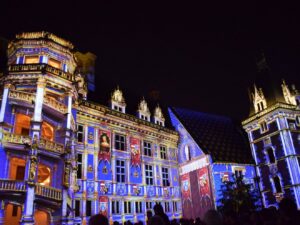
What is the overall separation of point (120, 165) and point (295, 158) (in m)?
17.1

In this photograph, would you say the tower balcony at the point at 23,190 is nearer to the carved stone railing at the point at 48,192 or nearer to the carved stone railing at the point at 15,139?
the carved stone railing at the point at 48,192

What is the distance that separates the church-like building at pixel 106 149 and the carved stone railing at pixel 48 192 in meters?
0.06

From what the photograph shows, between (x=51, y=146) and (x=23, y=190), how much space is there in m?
3.37

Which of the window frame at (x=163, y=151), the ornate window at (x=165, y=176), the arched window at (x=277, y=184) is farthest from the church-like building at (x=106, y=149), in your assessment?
the window frame at (x=163, y=151)

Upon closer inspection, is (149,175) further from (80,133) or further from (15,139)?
(15,139)

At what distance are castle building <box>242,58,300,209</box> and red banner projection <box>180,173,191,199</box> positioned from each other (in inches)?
318

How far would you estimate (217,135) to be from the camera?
32.9 meters

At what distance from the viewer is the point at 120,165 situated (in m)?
24.3

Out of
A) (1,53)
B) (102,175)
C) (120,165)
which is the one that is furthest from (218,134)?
(1,53)

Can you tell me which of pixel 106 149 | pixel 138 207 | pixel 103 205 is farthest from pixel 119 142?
pixel 138 207

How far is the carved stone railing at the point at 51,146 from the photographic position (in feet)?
56.9

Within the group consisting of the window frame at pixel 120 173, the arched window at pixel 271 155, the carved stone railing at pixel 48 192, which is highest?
the arched window at pixel 271 155

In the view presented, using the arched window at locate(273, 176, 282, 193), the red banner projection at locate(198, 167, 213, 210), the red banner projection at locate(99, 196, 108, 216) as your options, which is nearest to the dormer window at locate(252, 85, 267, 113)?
the arched window at locate(273, 176, 282, 193)

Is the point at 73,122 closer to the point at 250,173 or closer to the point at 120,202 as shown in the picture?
the point at 120,202
